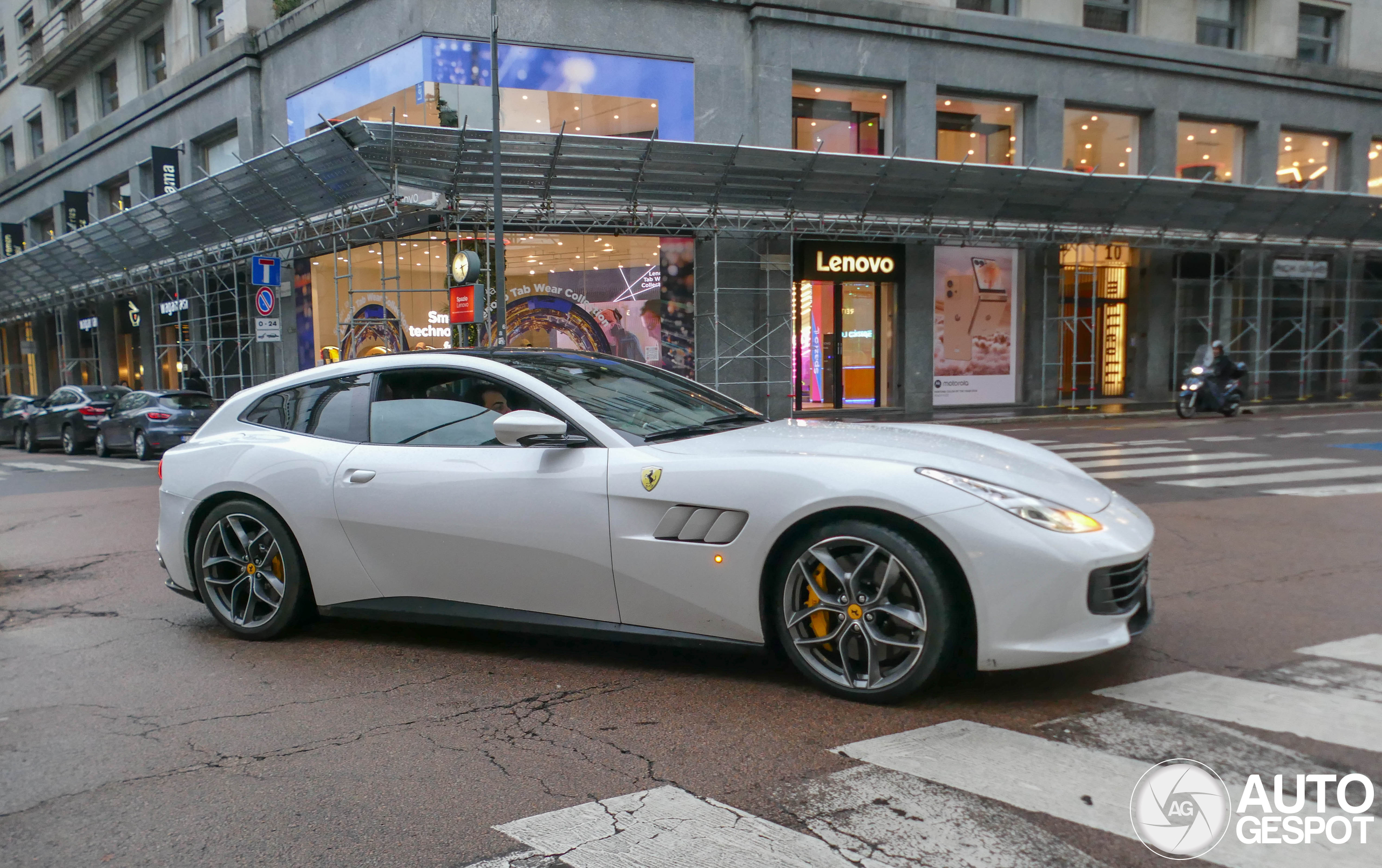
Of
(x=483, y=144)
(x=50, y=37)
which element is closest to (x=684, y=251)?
(x=483, y=144)

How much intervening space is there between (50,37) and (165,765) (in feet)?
143

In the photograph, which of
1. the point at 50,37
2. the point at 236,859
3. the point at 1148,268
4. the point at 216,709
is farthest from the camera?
the point at 50,37

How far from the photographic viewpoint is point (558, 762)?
10.5 feet

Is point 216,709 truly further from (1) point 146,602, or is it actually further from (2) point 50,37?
(2) point 50,37

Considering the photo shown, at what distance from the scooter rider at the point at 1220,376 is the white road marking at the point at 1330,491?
1132cm

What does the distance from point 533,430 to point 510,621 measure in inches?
35.4

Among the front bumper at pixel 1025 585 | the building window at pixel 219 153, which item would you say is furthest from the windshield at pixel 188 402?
the front bumper at pixel 1025 585

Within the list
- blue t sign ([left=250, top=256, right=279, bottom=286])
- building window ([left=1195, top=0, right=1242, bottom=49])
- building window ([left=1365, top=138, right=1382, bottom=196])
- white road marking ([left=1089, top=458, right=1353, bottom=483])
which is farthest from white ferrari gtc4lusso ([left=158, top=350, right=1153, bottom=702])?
building window ([left=1365, top=138, right=1382, bottom=196])

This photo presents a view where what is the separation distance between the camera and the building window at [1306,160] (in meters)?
27.4

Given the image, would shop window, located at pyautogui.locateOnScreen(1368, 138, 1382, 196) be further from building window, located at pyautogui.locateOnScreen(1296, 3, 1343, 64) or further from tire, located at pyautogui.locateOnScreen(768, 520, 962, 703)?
tire, located at pyautogui.locateOnScreen(768, 520, 962, 703)

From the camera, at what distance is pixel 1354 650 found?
4.26m

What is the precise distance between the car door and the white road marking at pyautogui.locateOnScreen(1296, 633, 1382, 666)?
3219mm

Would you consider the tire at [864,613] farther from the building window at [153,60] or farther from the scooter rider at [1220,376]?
the building window at [153,60]

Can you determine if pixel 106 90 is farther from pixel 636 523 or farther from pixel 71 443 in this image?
pixel 636 523
